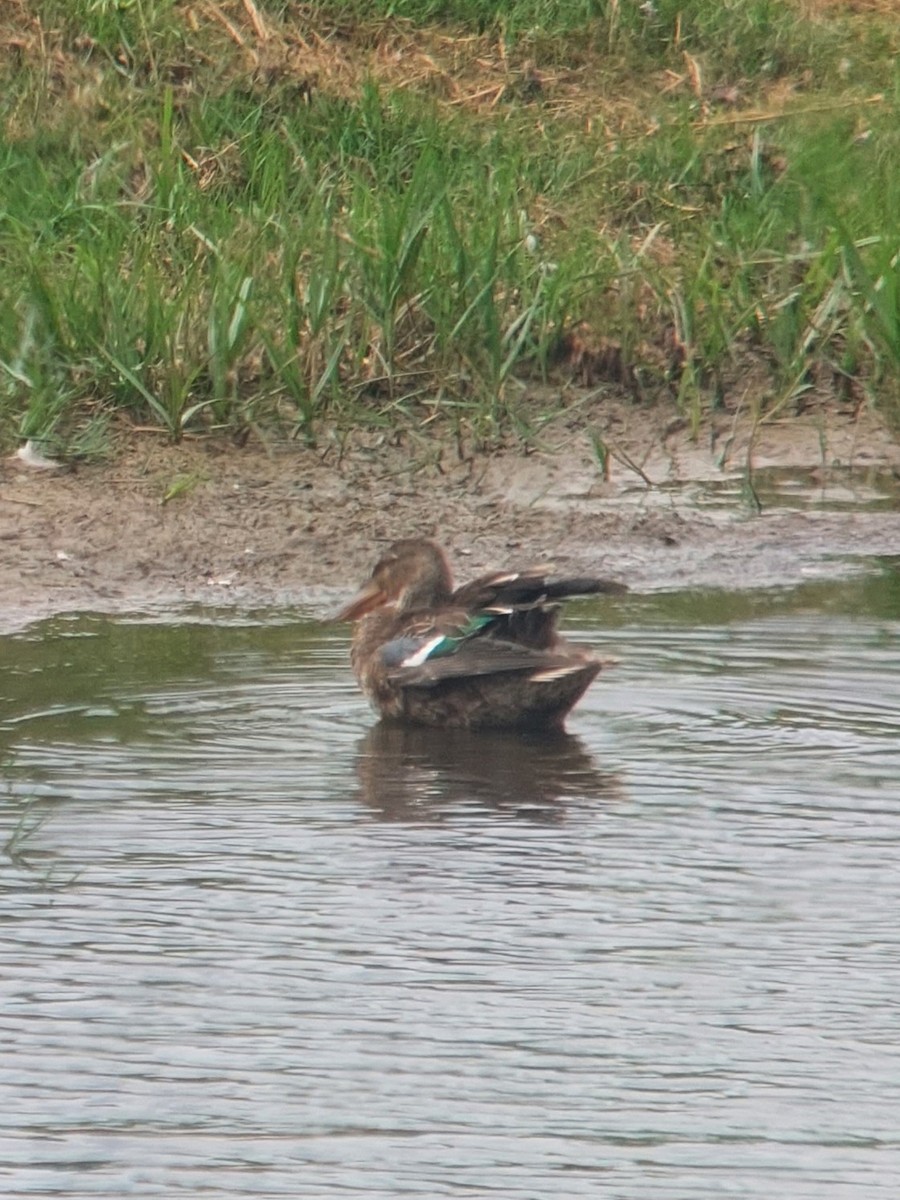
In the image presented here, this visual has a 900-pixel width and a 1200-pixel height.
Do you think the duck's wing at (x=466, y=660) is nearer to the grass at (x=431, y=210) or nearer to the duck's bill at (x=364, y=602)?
the duck's bill at (x=364, y=602)

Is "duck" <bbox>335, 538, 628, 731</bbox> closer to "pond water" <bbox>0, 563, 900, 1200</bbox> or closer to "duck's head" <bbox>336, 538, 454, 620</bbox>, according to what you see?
"pond water" <bbox>0, 563, 900, 1200</bbox>

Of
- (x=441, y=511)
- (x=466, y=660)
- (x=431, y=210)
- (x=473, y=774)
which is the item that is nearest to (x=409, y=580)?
(x=466, y=660)

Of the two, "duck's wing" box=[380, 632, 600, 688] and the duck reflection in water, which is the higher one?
"duck's wing" box=[380, 632, 600, 688]

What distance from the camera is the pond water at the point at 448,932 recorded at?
3.30 m

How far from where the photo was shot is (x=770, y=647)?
622 centimetres

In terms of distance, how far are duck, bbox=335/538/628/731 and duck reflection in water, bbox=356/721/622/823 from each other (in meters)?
0.06

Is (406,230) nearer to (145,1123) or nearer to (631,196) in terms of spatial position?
(631,196)

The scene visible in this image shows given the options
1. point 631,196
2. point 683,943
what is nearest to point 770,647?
point 683,943

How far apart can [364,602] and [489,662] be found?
78cm

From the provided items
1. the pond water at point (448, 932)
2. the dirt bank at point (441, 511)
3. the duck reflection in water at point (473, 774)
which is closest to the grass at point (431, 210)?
the dirt bank at point (441, 511)

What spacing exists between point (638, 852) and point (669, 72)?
771 cm

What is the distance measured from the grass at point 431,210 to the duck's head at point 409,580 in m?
1.70

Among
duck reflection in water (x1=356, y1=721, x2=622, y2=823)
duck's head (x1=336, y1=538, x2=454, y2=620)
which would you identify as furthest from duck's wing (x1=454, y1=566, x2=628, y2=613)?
duck's head (x1=336, y1=538, x2=454, y2=620)

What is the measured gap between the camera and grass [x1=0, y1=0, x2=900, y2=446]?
794cm
